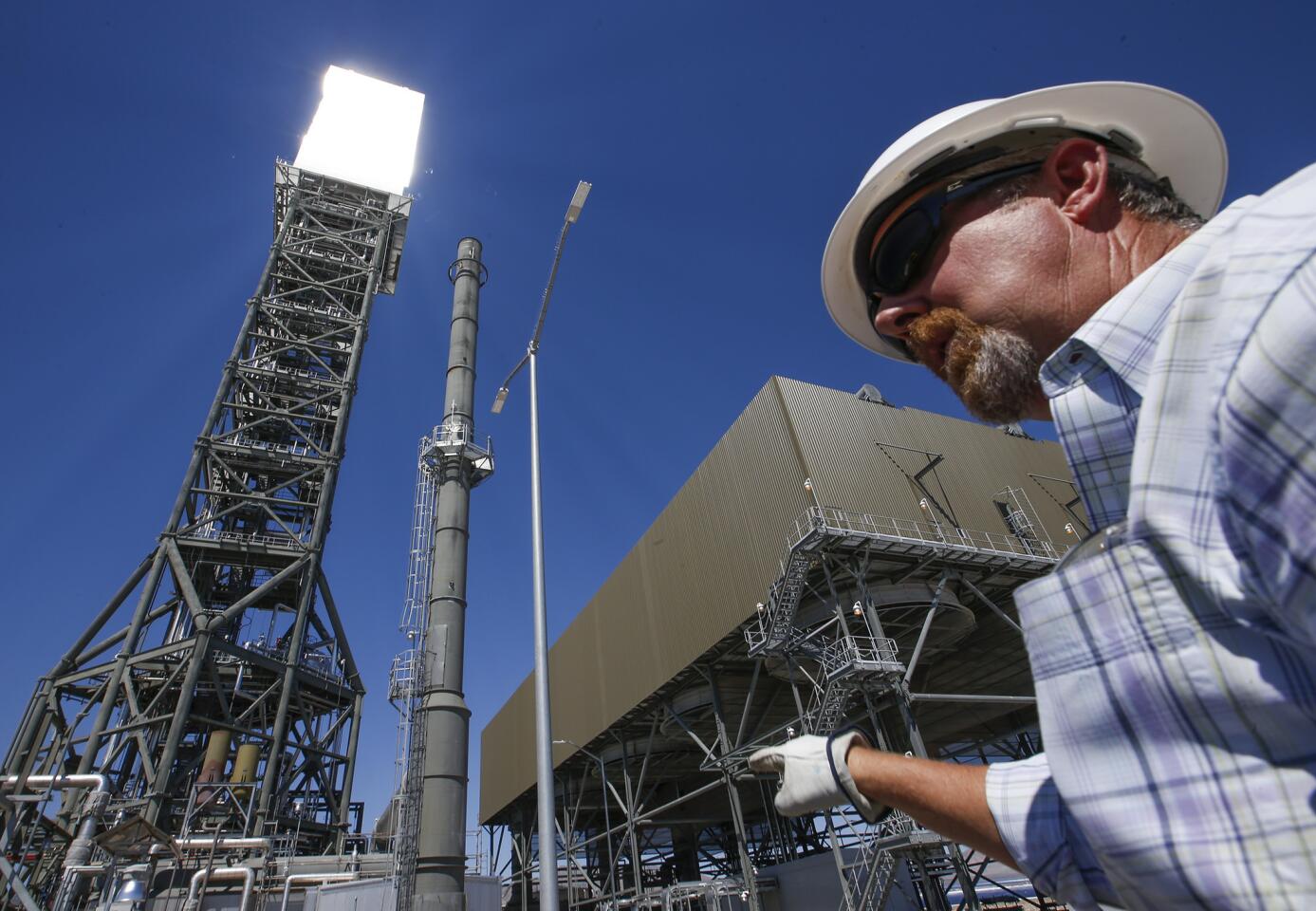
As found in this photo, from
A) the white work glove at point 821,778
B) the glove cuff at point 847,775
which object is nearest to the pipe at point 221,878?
the white work glove at point 821,778

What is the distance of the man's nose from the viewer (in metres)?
2.05

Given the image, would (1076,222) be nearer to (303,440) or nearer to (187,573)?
(187,573)

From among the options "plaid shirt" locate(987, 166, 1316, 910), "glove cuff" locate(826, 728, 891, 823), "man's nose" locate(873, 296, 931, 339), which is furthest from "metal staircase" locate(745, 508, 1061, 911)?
"plaid shirt" locate(987, 166, 1316, 910)

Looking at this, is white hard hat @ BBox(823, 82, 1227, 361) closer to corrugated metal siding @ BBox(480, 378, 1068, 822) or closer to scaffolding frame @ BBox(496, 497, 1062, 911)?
scaffolding frame @ BBox(496, 497, 1062, 911)

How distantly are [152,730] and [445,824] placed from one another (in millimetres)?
14168

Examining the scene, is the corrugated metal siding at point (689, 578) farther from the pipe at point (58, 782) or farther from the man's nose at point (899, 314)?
the man's nose at point (899, 314)

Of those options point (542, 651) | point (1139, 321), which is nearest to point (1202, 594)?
point (1139, 321)

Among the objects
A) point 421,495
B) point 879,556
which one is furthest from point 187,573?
point 879,556

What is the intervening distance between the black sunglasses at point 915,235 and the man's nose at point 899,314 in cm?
8

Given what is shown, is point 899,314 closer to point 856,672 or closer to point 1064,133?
point 1064,133

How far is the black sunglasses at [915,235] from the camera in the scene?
6.56ft

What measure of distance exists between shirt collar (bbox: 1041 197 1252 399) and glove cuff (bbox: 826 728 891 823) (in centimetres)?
132

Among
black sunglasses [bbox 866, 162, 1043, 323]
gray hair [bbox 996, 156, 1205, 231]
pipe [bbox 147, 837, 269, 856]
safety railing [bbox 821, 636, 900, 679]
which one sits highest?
safety railing [bbox 821, 636, 900, 679]

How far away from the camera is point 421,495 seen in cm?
1872
